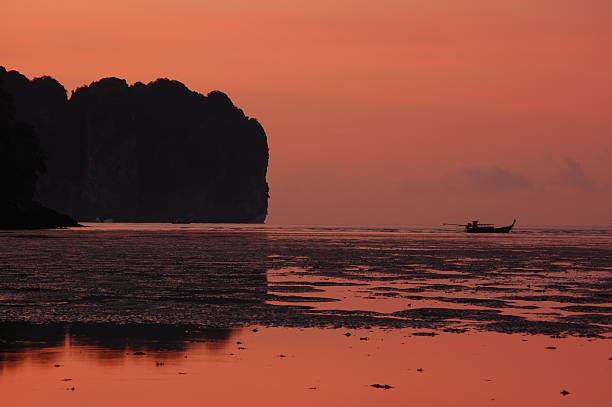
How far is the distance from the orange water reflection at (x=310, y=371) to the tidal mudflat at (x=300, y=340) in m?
0.04

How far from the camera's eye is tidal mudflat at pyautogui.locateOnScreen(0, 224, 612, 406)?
57.5ft

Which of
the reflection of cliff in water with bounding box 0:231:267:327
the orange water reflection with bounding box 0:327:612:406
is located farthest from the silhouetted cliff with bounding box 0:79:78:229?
the orange water reflection with bounding box 0:327:612:406

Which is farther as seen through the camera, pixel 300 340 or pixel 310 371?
pixel 300 340

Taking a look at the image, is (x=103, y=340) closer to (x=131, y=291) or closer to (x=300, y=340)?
(x=300, y=340)

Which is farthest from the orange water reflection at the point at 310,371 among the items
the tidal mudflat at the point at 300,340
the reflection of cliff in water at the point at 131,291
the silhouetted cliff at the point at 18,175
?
the silhouetted cliff at the point at 18,175

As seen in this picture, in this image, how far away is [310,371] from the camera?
19.7 m

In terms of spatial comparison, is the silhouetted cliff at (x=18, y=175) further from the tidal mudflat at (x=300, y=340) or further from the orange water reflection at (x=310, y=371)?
the orange water reflection at (x=310, y=371)

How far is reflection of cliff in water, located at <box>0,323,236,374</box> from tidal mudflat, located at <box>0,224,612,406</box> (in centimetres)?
5

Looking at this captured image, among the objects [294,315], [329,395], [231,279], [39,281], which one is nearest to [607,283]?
[231,279]

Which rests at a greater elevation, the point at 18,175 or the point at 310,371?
the point at 18,175

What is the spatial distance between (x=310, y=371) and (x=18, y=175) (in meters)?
155

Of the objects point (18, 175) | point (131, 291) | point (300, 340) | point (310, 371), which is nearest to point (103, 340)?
point (300, 340)

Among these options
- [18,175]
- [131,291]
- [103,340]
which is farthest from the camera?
[18,175]

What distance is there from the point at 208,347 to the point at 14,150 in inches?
6141
